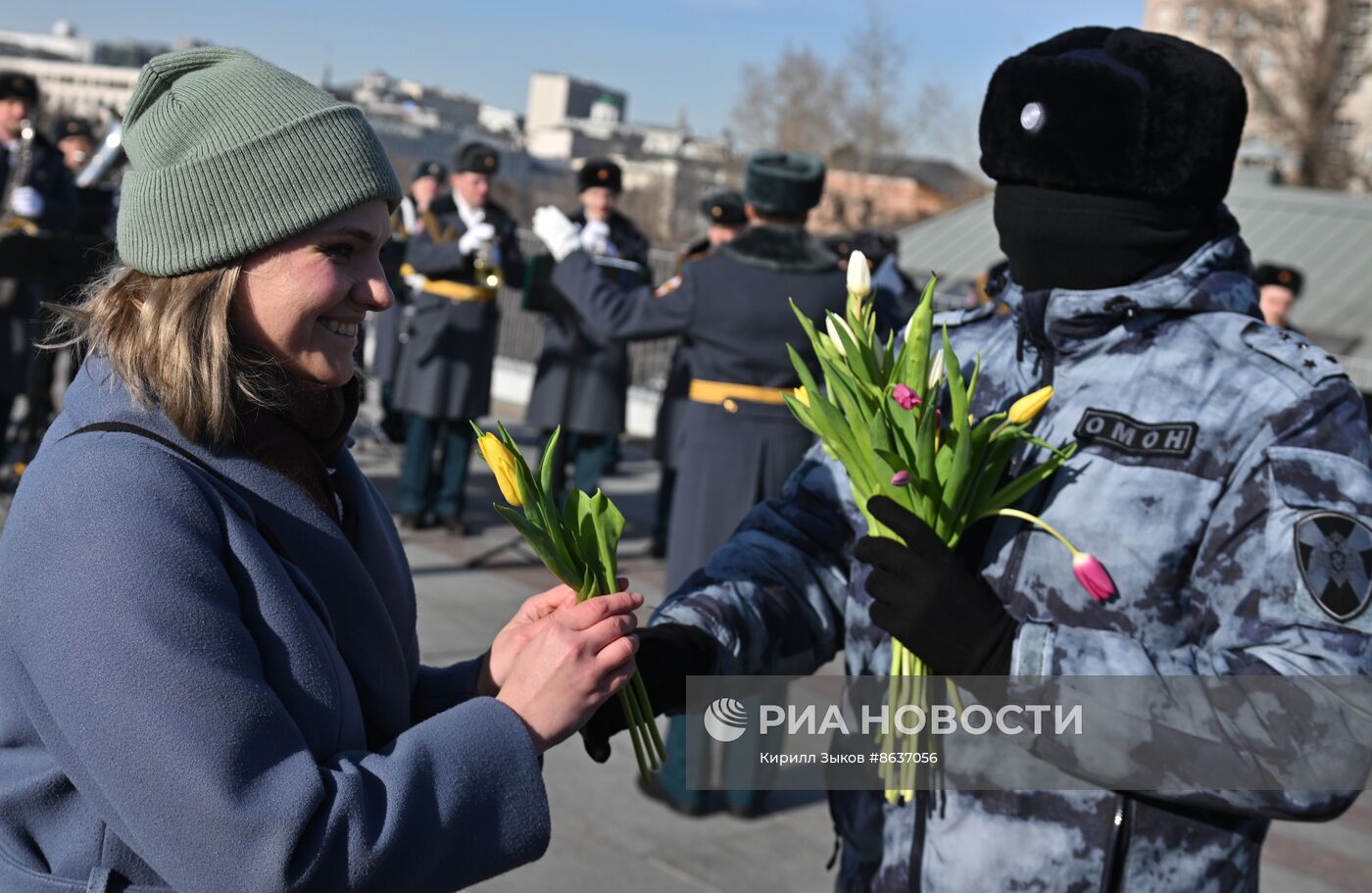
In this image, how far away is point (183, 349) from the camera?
171cm

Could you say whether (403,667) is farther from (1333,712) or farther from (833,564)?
(1333,712)

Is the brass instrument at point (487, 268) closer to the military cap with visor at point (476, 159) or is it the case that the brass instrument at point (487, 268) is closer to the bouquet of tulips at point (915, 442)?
the military cap with visor at point (476, 159)

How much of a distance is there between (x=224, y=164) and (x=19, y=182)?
781 cm

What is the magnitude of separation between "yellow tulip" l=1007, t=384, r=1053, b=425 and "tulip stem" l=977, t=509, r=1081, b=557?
14 cm

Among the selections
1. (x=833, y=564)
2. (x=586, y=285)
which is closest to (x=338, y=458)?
(x=833, y=564)

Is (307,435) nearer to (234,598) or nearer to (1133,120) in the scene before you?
(234,598)

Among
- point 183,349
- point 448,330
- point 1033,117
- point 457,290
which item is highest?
point 1033,117

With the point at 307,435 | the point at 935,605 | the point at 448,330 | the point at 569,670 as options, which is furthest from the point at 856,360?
the point at 448,330

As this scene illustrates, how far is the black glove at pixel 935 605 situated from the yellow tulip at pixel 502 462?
0.56 meters

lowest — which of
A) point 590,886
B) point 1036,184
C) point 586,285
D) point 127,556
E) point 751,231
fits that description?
point 590,886

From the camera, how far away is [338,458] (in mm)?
2086

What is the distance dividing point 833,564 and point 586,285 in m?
3.88

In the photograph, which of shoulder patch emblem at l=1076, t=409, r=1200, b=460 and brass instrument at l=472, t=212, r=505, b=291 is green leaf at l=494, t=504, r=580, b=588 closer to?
shoulder patch emblem at l=1076, t=409, r=1200, b=460
